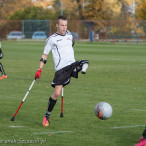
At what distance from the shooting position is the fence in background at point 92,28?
197ft

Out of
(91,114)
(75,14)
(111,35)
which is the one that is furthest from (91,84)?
(75,14)

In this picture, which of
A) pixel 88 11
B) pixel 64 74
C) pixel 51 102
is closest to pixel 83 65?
pixel 64 74

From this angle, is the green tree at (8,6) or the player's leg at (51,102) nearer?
the player's leg at (51,102)

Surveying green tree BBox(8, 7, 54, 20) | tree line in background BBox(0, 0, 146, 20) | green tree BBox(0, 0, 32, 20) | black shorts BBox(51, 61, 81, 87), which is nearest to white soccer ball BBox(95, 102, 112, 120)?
black shorts BBox(51, 61, 81, 87)

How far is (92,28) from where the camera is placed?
65125 mm

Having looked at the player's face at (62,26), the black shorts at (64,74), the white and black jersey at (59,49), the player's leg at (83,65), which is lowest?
the black shorts at (64,74)

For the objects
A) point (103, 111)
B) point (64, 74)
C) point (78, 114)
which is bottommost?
point (78, 114)

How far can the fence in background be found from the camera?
197 feet

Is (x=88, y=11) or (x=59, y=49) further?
(x=88, y=11)

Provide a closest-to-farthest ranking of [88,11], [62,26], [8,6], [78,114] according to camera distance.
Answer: [62,26] → [78,114] → [88,11] → [8,6]

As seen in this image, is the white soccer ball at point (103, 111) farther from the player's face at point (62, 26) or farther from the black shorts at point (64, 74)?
the player's face at point (62, 26)

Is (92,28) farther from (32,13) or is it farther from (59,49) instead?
(59,49)

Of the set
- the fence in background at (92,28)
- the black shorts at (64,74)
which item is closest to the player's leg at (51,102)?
the black shorts at (64,74)

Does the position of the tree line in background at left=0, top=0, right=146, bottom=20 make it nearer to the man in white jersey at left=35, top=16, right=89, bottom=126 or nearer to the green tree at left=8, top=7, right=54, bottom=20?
the green tree at left=8, top=7, right=54, bottom=20
